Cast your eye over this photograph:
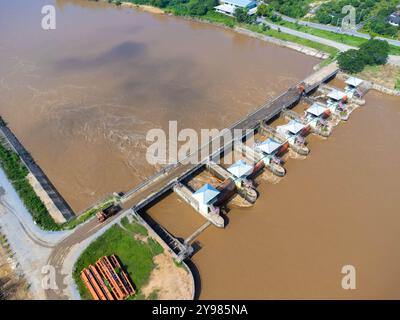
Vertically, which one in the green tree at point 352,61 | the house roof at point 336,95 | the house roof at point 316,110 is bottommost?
the house roof at point 316,110

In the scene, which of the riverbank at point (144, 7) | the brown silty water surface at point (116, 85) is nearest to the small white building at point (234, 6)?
the brown silty water surface at point (116, 85)

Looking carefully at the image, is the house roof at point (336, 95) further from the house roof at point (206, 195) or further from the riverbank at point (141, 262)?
the riverbank at point (141, 262)

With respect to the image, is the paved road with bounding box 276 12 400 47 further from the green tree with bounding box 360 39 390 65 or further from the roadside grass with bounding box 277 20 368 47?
the green tree with bounding box 360 39 390 65

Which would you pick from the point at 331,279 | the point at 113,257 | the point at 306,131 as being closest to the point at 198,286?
the point at 113,257

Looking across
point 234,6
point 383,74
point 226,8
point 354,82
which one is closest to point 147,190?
point 354,82

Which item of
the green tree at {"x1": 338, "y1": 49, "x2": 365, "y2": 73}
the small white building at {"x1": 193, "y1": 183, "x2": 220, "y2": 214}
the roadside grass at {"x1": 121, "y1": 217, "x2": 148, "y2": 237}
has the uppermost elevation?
the green tree at {"x1": 338, "y1": 49, "x2": 365, "y2": 73}

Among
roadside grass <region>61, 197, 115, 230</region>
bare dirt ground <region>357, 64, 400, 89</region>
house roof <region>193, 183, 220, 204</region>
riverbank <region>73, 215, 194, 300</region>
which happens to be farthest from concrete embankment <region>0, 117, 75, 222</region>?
bare dirt ground <region>357, 64, 400, 89</region>
